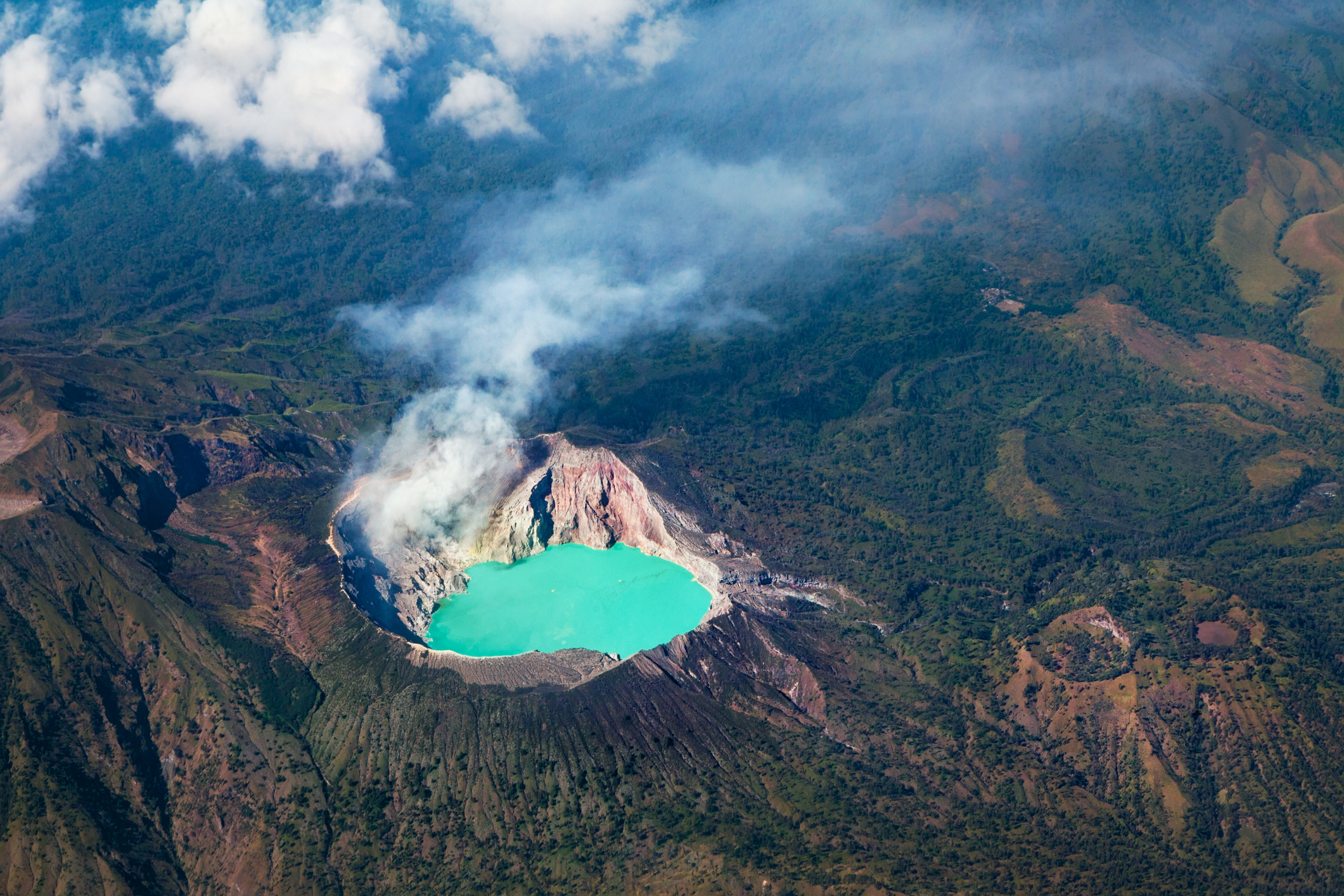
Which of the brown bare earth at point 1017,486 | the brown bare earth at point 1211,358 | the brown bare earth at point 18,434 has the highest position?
the brown bare earth at point 18,434

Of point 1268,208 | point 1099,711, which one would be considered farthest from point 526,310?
point 1268,208

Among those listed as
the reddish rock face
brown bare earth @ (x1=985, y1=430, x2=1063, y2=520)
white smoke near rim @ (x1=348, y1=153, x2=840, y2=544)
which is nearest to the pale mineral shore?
the reddish rock face

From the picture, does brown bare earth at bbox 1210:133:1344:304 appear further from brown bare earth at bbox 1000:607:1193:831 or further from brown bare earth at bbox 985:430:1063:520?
brown bare earth at bbox 1000:607:1193:831

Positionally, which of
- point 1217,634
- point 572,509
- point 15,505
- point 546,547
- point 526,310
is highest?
point 15,505

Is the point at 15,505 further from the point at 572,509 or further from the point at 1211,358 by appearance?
the point at 1211,358

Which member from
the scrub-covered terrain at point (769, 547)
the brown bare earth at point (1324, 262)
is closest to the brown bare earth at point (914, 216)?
the scrub-covered terrain at point (769, 547)

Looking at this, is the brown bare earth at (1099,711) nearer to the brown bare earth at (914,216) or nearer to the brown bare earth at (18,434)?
the brown bare earth at (18,434)
